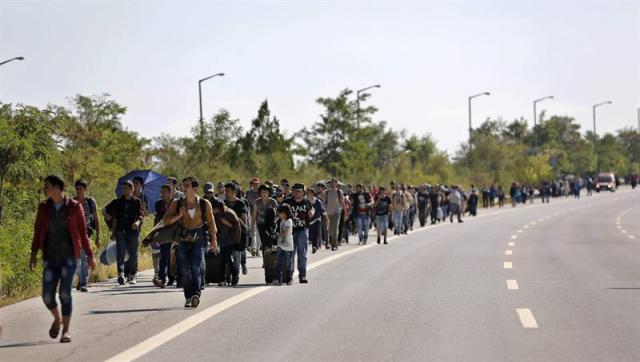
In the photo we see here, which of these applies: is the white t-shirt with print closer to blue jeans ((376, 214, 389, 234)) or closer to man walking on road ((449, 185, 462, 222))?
blue jeans ((376, 214, 389, 234))

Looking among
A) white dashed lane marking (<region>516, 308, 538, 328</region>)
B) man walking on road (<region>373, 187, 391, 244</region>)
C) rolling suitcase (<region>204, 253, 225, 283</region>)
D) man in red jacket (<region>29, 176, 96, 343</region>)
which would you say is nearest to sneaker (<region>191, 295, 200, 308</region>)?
man in red jacket (<region>29, 176, 96, 343</region>)

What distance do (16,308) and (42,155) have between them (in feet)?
64.4

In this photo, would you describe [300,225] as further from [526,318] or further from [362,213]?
[362,213]

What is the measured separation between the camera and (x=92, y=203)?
17.2 m

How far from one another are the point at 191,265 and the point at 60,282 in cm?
331

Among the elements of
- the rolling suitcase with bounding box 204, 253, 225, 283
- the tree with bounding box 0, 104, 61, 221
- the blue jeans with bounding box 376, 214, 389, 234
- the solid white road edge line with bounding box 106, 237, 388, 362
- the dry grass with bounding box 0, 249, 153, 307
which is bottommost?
the solid white road edge line with bounding box 106, 237, 388, 362

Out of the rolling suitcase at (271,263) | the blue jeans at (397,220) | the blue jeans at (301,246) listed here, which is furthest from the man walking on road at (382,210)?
the rolling suitcase at (271,263)

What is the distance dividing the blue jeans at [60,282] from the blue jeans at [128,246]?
649 cm

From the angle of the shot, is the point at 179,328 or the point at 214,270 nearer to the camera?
the point at 179,328

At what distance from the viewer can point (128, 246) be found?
1833cm

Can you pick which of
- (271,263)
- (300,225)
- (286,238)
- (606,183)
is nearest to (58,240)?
(286,238)

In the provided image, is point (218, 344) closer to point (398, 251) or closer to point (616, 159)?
point (398, 251)

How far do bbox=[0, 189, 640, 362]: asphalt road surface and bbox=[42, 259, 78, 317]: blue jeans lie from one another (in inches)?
14.9

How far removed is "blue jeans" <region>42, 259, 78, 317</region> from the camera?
11445 millimetres
